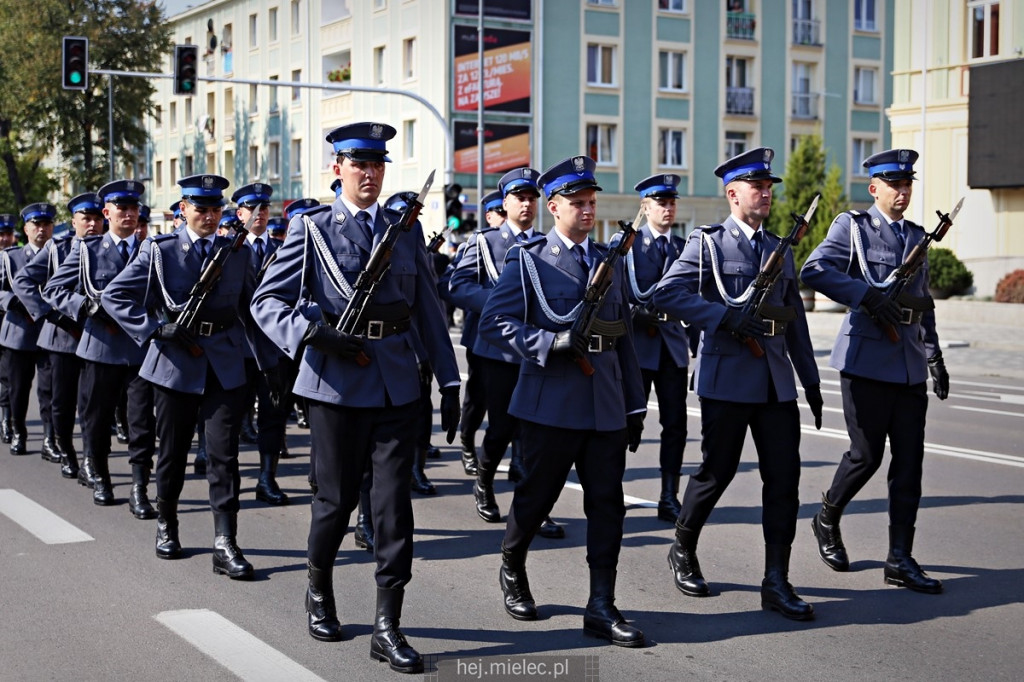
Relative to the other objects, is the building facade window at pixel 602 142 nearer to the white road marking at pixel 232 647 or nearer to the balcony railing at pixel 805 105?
the balcony railing at pixel 805 105

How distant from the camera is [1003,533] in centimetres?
805

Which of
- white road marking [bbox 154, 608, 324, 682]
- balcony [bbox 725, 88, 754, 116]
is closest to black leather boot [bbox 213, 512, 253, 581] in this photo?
white road marking [bbox 154, 608, 324, 682]

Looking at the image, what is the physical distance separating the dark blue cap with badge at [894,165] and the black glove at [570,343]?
6.86 ft

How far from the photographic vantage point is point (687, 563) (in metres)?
6.68

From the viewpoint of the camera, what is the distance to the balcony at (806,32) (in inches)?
1982

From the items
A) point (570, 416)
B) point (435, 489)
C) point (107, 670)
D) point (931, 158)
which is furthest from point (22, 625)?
point (931, 158)

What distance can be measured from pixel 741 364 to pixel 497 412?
251 cm

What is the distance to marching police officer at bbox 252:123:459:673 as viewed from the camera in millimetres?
5664

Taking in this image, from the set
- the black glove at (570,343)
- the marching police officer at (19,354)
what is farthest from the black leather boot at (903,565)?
the marching police officer at (19,354)

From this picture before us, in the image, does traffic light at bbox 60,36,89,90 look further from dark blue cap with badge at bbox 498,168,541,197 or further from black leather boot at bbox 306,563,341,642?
black leather boot at bbox 306,563,341,642

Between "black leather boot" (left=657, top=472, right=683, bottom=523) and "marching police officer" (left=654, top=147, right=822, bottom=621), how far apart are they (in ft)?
5.62

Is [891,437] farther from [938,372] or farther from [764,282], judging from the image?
[764,282]

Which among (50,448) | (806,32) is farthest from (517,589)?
(806,32)

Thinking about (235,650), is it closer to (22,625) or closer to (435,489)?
(22,625)
